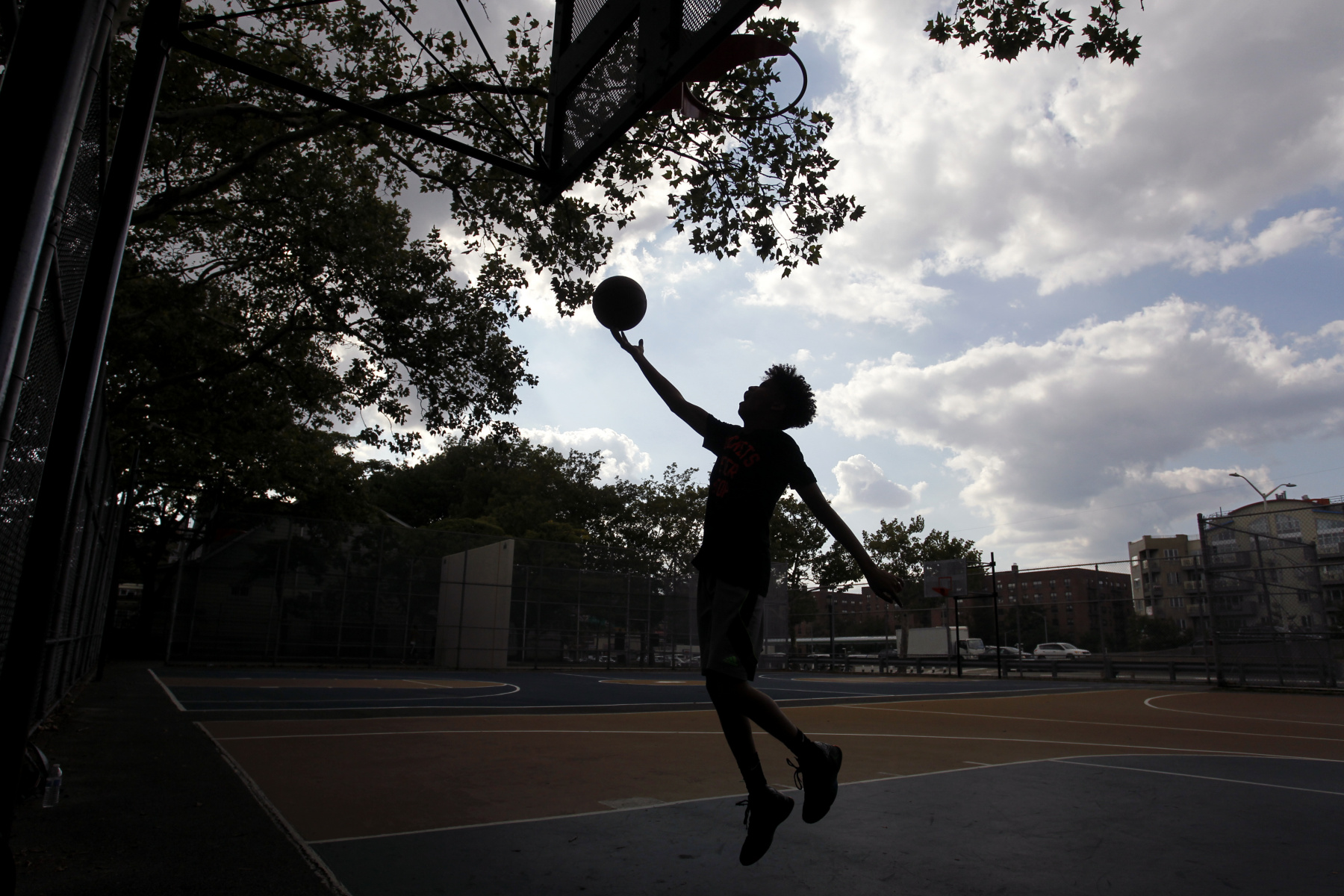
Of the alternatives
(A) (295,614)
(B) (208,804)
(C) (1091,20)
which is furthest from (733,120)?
(A) (295,614)

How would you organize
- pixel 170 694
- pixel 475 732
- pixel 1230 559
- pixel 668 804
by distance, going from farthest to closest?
pixel 1230 559, pixel 170 694, pixel 475 732, pixel 668 804

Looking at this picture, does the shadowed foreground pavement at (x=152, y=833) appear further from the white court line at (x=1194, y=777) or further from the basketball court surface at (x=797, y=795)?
the white court line at (x=1194, y=777)

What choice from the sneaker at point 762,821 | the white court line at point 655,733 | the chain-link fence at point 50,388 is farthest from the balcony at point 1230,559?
the chain-link fence at point 50,388

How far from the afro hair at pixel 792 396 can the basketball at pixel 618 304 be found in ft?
3.07

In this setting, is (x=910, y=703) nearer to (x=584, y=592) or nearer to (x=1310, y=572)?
(x=1310, y=572)

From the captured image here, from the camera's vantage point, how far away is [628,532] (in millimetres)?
46281

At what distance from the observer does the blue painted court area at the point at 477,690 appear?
9.76 meters

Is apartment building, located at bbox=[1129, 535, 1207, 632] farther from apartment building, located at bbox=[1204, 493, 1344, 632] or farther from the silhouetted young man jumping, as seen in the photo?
the silhouetted young man jumping

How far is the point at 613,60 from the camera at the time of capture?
4.54 meters

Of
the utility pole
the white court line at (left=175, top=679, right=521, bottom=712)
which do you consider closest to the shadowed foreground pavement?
the white court line at (left=175, top=679, right=521, bottom=712)

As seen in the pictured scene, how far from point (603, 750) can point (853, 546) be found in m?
3.76

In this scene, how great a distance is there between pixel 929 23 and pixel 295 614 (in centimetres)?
1872

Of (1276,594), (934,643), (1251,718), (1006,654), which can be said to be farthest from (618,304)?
(934,643)

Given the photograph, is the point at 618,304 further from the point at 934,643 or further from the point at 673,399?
the point at 934,643
